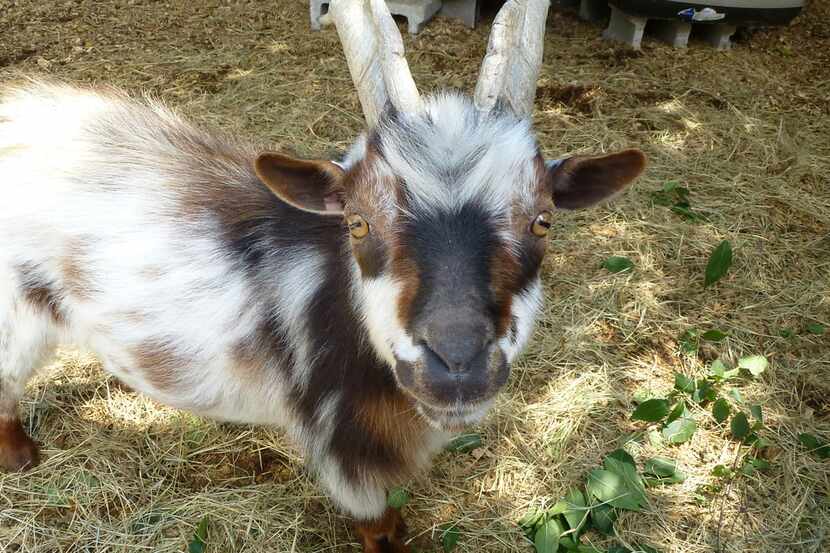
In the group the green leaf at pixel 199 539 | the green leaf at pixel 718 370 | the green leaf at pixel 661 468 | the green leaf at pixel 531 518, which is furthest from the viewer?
the green leaf at pixel 718 370

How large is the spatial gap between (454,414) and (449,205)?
2.22 feet

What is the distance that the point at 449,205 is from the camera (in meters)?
2.13

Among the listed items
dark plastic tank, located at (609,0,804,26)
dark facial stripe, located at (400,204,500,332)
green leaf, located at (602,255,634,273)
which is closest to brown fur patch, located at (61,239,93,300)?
dark facial stripe, located at (400,204,500,332)

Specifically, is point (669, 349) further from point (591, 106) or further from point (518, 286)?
point (591, 106)

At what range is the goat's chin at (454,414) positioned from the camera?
2.04 meters

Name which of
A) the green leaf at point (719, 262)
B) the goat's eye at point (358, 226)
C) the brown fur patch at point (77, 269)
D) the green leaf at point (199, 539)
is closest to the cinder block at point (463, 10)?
the green leaf at point (719, 262)

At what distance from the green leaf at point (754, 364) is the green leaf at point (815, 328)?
0.60 m

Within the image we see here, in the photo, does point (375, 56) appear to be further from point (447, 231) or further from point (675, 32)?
point (675, 32)

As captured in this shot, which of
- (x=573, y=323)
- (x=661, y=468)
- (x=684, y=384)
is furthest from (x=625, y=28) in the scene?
(x=661, y=468)

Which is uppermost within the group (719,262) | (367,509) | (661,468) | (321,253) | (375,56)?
(375,56)

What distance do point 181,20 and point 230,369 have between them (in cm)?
627

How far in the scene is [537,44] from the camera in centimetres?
278

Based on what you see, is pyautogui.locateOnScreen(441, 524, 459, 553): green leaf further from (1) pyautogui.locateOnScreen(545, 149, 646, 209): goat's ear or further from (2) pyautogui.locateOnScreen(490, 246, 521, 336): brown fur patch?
(1) pyautogui.locateOnScreen(545, 149, 646, 209): goat's ear

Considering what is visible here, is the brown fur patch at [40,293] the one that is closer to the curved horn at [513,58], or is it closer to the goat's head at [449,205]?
the goat's head at [449,205]
